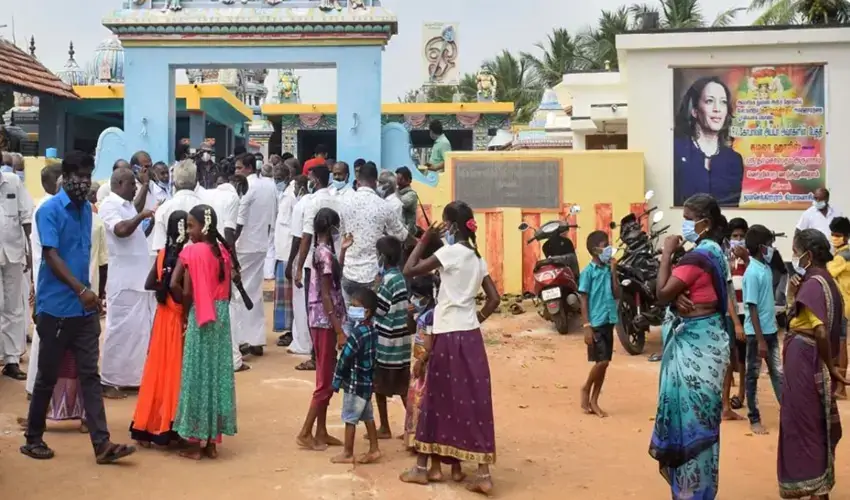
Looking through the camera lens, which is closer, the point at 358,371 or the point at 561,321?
the point at 358,371

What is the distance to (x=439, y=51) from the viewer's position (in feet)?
96.6

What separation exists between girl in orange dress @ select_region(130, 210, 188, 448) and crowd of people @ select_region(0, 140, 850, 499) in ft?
0.04

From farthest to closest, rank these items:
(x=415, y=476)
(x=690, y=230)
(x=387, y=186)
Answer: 1. (x=387, y=186)
2. (x=415, y=476)
3. (x=690, y=230)

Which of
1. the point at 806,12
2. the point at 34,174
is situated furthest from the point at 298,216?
the point at 806,12

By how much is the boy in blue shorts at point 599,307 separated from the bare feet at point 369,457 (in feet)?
7.14

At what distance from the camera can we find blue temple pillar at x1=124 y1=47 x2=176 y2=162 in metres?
13.7

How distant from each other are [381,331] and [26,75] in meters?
14.7

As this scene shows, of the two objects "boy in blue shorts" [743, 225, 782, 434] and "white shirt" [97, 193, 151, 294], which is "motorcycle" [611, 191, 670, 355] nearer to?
"boy in blue shorts" [743, 225, 782, 434]

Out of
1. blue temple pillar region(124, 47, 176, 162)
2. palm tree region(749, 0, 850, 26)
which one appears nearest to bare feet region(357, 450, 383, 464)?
blue temple pillar region(124, 47, 176, 162)

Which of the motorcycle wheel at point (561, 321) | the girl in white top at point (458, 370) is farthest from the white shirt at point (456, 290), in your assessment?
the motorcycle wheel at point (561, 321)

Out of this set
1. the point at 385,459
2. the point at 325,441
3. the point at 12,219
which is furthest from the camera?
the point at 12,219

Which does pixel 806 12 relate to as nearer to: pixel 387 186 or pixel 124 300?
pixel 387 186

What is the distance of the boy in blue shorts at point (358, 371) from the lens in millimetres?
5730

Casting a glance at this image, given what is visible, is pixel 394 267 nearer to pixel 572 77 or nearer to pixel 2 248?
pixel 2 248
